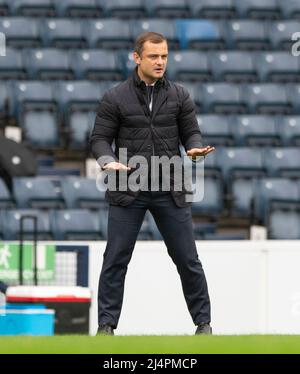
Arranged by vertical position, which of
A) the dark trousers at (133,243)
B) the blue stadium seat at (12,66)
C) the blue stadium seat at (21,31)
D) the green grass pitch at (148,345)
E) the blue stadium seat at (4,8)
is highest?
the blue stadium seat at (4,8)

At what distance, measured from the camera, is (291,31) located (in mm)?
16609

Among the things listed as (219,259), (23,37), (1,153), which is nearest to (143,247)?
(219,259)

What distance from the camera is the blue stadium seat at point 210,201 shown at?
1397 centimetres

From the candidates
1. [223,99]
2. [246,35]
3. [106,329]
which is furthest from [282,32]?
[106,329]

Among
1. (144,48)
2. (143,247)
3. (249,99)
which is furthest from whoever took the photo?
(249,99)

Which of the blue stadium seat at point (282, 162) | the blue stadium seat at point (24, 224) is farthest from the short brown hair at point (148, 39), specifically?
the blue stadium seat at point (282, 162)

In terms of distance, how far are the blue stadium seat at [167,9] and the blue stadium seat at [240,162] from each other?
301cm

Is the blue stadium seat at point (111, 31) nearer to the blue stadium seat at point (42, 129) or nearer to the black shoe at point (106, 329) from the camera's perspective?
the blue stadium seat at point (42, 129)

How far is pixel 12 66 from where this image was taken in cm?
1545

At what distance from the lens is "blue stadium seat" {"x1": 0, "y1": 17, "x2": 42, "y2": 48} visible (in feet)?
52.6

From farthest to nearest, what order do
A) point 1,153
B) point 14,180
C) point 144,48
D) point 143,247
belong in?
point 14,180
point 143,247
point 1,153
point 144,48

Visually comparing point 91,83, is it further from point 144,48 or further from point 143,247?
point 144,48

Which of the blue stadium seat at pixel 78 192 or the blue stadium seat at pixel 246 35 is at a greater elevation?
the blue stadium seat at pixel 246 35

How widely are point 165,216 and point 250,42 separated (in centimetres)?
864
